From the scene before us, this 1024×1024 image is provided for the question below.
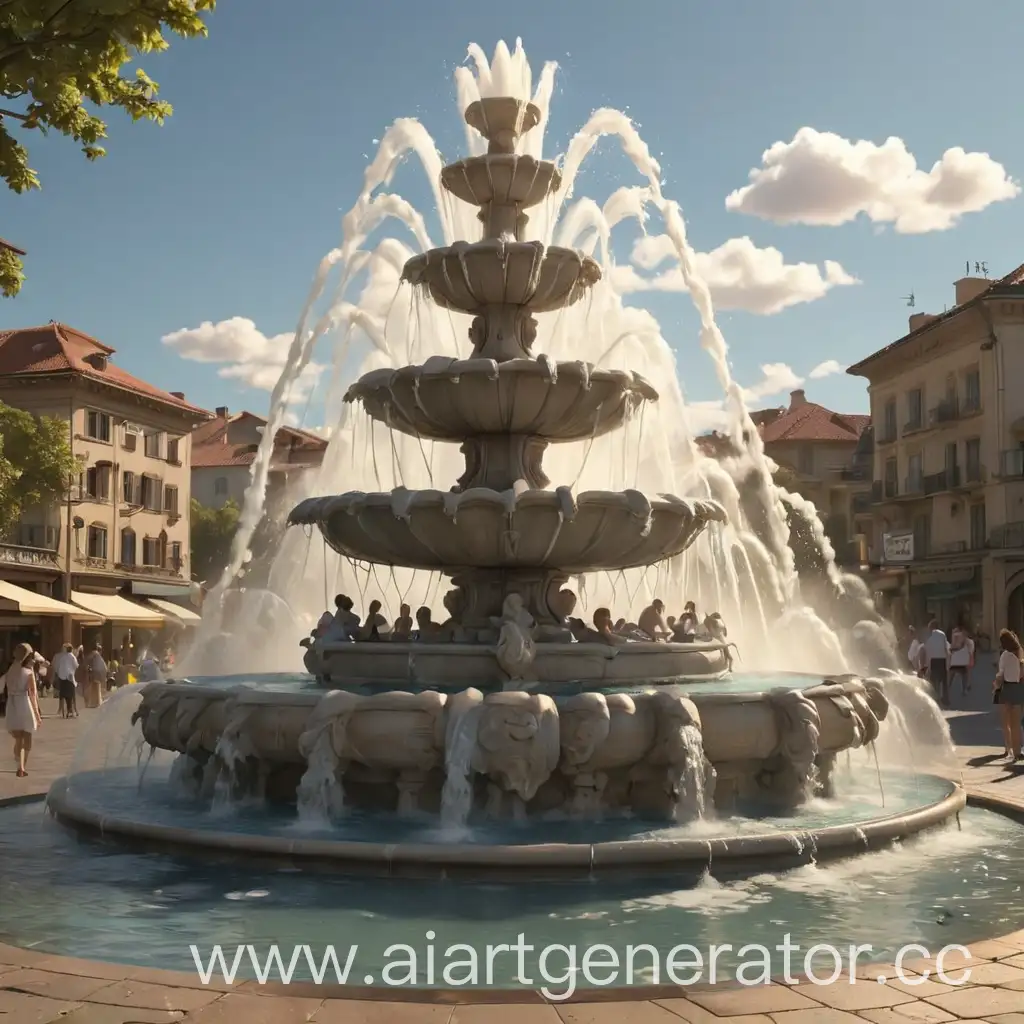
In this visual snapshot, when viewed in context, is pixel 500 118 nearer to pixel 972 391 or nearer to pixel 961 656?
pixel 961 656

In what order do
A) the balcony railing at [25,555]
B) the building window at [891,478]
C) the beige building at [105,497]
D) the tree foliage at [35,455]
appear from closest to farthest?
the tree foliage at [35,455], the balcony railing at [25,555], the beige building at [105,497], the building window at [891,478]

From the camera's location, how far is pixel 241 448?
82312 mm

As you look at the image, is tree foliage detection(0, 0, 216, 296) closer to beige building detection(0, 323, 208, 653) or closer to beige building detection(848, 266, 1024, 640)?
beige building detection(0, 323, 208, 653)

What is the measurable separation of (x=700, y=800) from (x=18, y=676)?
346 inches

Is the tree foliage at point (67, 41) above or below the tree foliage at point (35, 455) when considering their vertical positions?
below

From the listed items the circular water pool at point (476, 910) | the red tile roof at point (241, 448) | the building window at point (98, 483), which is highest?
the red tile roof at point (241, 448)

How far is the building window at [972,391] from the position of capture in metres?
50.3

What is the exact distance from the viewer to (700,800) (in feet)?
27.8

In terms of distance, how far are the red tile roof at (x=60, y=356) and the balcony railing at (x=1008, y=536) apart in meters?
37.1

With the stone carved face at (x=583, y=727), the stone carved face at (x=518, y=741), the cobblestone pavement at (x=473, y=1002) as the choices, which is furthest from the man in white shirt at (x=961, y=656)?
the cobblestone pavement at (x=473, y=1002)

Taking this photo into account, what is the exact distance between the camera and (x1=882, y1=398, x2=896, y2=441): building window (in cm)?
5950

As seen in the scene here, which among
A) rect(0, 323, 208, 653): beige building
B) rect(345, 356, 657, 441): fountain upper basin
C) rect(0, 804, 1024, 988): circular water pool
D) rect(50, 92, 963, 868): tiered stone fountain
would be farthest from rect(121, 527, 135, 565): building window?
rect(0, 804, 1024, 988): circular water pool

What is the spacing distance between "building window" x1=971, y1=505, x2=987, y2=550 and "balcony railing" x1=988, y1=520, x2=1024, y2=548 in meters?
1.76

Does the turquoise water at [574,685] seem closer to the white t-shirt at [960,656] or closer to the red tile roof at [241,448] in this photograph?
the white t-shirt at [960,656]
